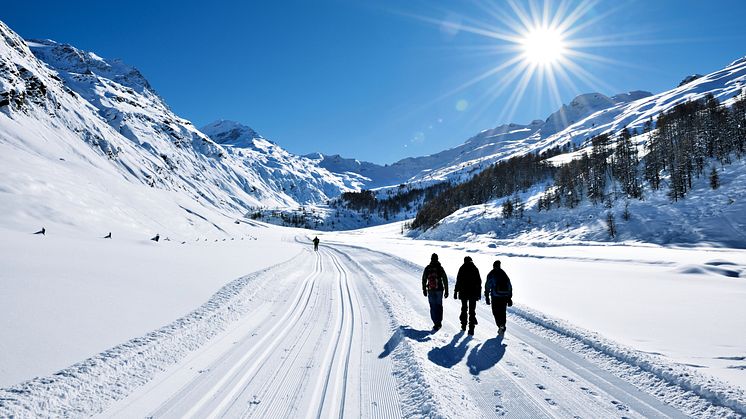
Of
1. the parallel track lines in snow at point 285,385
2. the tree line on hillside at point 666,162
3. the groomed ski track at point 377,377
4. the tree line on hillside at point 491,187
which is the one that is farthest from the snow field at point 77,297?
the tree line on hillside at point 491,187

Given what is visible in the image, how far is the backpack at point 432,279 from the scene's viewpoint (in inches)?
392

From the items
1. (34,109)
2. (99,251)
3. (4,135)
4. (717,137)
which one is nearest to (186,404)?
(99,251)

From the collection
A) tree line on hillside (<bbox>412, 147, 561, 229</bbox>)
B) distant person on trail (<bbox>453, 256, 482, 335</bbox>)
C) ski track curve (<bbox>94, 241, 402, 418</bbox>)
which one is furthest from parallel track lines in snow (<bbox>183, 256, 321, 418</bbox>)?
tree line on hillside (<bbox>412, 147, 561, 229</bbox>)

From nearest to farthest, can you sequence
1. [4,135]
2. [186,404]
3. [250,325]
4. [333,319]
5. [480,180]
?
[186,404] < [250,325] < [333,319] < [4,135] < [480,180]

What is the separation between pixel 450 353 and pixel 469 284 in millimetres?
2499

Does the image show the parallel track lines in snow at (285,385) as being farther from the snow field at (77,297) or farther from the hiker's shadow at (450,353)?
the snow field at (77,297)

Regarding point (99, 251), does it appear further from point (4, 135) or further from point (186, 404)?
point (4, 135)

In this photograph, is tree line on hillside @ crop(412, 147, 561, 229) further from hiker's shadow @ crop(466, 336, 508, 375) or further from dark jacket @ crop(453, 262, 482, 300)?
hiker's shadow @ crop(466, 336, 508, 375)

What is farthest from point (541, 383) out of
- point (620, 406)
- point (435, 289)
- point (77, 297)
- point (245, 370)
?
point (77, 297)

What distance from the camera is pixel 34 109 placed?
102812mm

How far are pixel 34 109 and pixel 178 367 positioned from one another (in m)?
141

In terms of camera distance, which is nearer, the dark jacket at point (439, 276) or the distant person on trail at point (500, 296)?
the distant person on trail at point (500, 296)

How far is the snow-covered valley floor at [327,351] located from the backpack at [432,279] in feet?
3.73

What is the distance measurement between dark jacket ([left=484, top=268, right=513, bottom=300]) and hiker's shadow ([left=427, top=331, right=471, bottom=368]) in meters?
1.50
